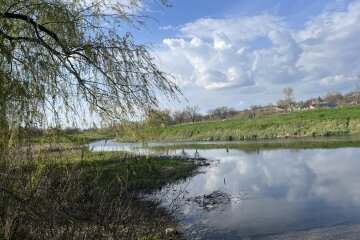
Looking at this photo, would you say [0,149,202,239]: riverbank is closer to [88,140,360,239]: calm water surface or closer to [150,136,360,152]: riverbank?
[88,140,360,239]: calm water surface

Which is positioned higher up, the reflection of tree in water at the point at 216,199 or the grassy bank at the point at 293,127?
the grassy bank at the point at 293,127

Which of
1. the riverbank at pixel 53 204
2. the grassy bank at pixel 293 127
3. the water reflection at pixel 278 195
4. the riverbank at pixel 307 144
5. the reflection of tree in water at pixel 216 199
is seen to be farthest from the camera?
the grassy bank at pixel 293 127

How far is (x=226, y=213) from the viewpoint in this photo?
12469 millimetres

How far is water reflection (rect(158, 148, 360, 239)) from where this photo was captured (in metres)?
10.7

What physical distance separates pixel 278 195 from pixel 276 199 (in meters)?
0.60

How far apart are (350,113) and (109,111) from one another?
1552 inches

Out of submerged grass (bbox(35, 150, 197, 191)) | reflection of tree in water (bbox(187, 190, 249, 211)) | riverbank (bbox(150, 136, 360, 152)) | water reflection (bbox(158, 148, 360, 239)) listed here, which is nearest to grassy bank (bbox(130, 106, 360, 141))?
riverbank (bbox(150, 136, 360, 152))

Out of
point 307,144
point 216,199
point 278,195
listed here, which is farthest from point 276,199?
point 307,144

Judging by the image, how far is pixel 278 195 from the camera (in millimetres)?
14242

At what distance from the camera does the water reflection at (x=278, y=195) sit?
10727 millimetres

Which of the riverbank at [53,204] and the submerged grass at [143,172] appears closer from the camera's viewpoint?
the riverbank at [53,204]

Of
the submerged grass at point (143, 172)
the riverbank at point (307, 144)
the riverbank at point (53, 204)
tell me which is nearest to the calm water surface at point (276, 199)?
the submerged grass at point (143, 172)

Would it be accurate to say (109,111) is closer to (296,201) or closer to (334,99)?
(296,201)

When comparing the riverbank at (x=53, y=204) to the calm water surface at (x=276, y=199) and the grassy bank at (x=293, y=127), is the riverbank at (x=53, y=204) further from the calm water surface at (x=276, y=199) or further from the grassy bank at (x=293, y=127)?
the grassy bank at (x=293, y=127)
